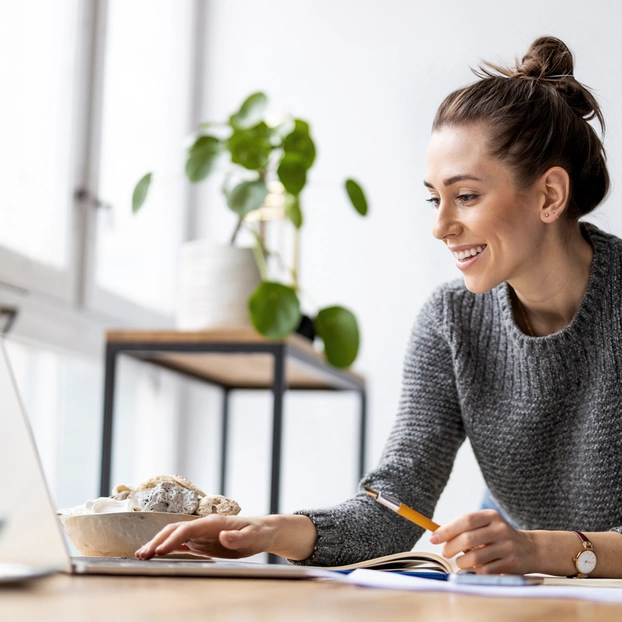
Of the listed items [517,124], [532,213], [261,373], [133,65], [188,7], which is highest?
[188,7]

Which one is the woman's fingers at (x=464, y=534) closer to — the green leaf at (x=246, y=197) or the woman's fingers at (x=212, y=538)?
the woman's fingers at (x=212, y=538)

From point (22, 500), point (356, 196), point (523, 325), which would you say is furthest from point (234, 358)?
point (22, 500)

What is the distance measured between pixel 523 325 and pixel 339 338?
783 millimetres

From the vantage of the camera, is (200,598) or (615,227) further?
(615,227)

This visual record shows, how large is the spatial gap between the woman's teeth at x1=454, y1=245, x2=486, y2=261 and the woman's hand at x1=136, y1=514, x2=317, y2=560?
0.47 meters

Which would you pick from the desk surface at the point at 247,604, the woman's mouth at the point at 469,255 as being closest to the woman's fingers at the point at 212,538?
the desk surface at the point at 247,604

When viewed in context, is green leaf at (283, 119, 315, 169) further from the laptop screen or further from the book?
the laptop screen

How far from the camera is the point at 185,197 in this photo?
291 centimetres

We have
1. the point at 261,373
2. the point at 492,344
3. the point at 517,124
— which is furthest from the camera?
the point at 261,373

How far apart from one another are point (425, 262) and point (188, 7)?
109cm

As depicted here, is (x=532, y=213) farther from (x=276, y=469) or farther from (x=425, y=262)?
(x=425, y=262)

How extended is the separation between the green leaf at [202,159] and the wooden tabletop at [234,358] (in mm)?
382

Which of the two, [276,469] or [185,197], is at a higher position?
[185,197]

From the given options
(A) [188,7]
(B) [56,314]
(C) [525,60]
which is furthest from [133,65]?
(C) [525,60]
